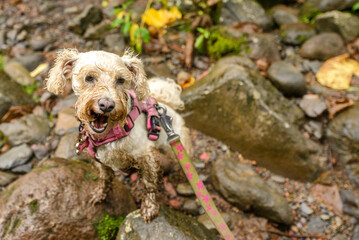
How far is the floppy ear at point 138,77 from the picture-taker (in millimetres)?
2754

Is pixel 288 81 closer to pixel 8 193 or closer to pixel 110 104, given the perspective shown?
pixel 110 104

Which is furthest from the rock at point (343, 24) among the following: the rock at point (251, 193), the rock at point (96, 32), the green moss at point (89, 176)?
the green moss at point (89, 176)

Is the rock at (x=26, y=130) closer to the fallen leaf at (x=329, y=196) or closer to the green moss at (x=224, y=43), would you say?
the green moss at (x=224, y=43)

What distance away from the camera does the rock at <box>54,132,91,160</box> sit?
4.15 meters

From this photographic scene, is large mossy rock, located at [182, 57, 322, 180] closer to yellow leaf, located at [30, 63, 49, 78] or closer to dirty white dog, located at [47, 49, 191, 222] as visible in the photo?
dirty white dog, located at [47, 49, 191, 222]

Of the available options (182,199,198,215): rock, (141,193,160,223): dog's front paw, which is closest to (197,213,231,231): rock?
(182,199,198,215): rock

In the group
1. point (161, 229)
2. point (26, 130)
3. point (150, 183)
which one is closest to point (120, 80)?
point (150, 183)

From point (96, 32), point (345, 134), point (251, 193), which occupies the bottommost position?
point (345, 134)

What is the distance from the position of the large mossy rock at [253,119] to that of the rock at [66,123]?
217cm

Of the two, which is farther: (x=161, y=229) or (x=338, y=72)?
(x=338, y=72)

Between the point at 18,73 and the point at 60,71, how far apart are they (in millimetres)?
3800

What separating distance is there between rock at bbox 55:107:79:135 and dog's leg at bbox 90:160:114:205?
5.91ft

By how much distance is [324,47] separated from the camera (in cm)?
602

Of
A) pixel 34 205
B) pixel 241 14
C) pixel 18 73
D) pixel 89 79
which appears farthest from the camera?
pixel 241 14
